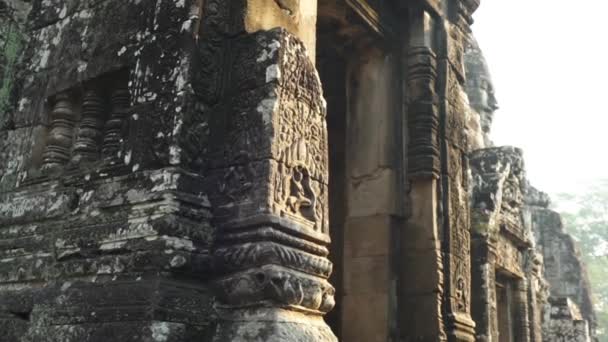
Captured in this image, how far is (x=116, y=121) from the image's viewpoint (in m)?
3.91

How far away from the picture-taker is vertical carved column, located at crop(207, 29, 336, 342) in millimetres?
3098

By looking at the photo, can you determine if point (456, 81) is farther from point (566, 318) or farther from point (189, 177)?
point (566, 318)

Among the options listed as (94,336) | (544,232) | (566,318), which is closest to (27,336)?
(94,336)

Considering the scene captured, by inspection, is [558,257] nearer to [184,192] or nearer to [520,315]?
[520,315]

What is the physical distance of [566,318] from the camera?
13734mm

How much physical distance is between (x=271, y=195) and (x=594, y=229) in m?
47.3

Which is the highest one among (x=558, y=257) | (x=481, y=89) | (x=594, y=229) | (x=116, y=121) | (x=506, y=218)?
(x=594, y=229)

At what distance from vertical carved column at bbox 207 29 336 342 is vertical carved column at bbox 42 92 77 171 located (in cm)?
112

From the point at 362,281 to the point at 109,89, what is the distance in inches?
118

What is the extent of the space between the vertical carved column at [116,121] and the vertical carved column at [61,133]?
0.32 m

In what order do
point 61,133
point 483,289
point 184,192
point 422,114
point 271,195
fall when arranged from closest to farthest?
point 271,195
point 184,192
point 61,133
point 422,114
point 483,289

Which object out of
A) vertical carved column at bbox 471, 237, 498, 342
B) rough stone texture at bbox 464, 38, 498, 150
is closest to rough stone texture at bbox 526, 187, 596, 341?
rough stone texture at bbox 464, 38, 498, 150

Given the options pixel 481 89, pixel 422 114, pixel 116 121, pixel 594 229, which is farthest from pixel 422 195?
pixel 594 229

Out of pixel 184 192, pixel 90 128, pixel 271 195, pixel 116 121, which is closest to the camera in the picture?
pixel 271 195
